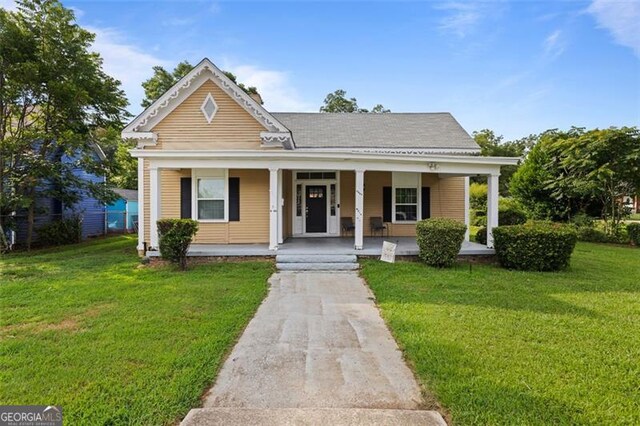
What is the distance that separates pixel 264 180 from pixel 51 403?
8355 mm

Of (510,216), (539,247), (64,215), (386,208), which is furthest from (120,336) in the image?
(510,216)

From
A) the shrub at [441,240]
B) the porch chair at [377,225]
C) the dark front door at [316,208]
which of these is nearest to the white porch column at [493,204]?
the shrub at [441,240]

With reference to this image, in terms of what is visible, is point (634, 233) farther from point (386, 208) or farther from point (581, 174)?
point (386, 208)

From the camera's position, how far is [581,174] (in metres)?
14.9

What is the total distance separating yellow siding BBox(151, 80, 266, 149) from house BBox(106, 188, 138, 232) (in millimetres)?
10198

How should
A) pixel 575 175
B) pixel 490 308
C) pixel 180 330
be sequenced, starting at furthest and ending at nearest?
1. pixel 575 175
2. pixel 490 308
3. pixel 180 330

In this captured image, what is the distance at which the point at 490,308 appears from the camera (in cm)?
526

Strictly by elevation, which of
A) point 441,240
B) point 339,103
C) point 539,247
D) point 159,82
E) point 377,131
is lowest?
point 539,247

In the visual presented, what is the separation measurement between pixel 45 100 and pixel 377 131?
12600 mm

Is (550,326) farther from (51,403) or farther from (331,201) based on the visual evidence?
(331,201)

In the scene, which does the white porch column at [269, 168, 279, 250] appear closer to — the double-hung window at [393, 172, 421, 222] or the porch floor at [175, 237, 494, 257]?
the porch floor at [175, 237, 494, 257]

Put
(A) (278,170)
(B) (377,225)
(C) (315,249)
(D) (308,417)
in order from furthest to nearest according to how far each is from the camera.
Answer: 1. (B) (377,225)
2. (A) (278,170)
3. (C) (315,249)
4. (D) (308,417)

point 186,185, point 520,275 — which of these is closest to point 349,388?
point 520,275

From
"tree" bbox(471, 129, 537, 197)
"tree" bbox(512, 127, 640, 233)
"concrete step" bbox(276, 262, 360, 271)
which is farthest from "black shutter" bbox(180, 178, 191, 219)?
"tree" bbox(471, 129, 537, 197)
